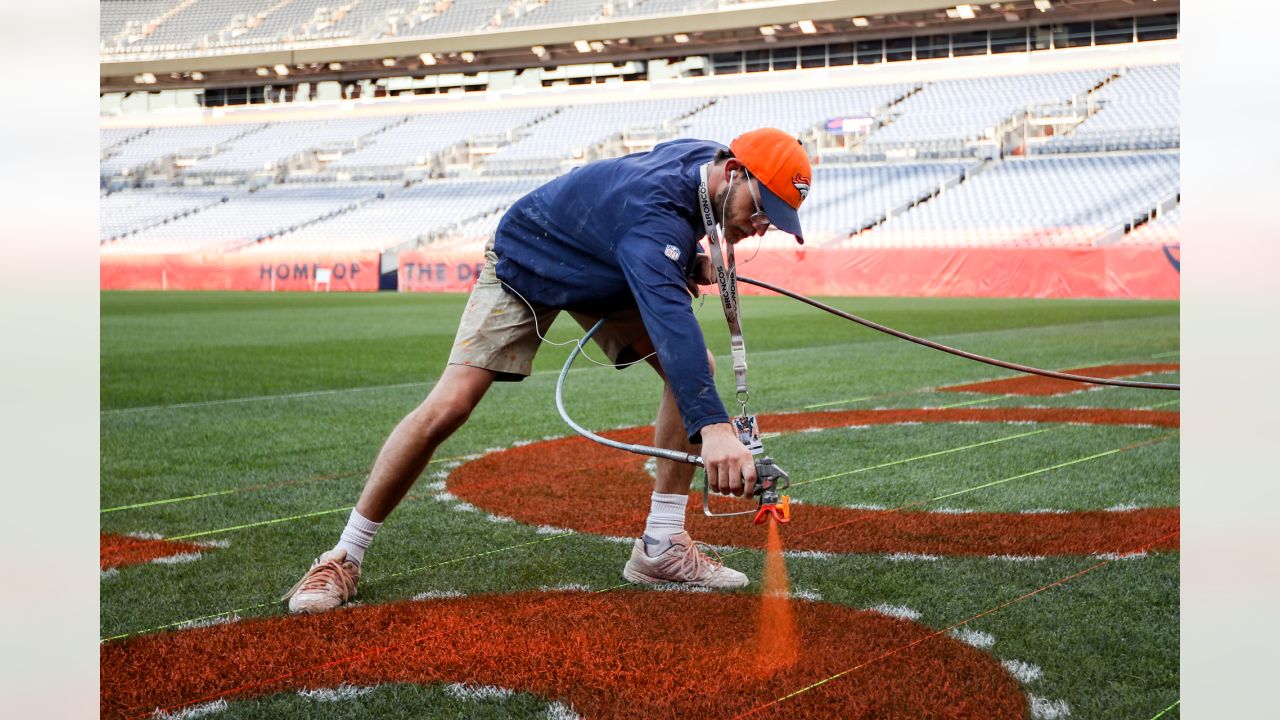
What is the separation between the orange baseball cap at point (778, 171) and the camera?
3107mm

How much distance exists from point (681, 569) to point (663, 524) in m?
0.16

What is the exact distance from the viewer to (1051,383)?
10180mm

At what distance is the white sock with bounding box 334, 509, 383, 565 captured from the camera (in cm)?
375

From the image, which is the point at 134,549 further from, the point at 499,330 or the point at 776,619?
the point at 776,619

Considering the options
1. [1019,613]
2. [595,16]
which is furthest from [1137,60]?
[1019,613]

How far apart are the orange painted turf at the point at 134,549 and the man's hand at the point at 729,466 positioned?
2.46 meters

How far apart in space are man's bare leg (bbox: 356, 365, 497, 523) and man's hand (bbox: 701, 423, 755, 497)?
1.15 m

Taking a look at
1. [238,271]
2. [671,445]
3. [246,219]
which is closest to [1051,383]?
[671,445]

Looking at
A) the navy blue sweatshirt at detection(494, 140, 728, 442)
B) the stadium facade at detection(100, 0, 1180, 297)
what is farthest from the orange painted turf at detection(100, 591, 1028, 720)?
the stadium facade at detection(100, 0, 1180, 297)

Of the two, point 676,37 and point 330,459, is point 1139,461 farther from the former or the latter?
point 676,37

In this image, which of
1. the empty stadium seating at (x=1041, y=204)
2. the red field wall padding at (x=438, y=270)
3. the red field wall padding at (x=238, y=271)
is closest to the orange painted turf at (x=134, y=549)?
the empty stadium seating at (x=1041, y=204)

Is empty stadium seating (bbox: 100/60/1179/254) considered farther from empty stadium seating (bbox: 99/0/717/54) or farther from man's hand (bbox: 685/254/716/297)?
man's hand (bbox: 685/254/716/297)
